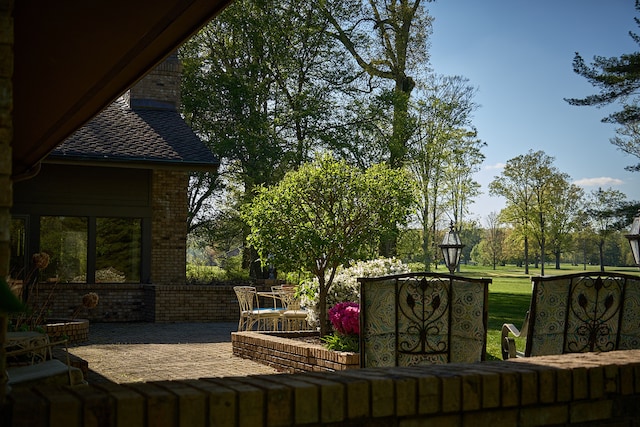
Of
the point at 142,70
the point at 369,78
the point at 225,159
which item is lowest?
the point at 142,70

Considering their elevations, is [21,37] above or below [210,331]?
above

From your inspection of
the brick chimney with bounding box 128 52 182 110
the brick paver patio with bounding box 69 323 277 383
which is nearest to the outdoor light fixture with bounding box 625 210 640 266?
A: the brick paver patio with bounding box 69 323 277 383

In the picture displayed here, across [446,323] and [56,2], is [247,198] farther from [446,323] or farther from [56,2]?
[56,2]

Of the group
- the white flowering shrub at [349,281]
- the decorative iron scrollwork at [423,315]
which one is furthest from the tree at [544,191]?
the decorative iron scrollwork at [423,315]

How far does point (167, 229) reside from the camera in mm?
16875

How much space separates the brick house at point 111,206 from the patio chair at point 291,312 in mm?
4430

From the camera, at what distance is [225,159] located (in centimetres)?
2512

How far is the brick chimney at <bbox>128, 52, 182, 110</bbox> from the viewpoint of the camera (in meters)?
18.8

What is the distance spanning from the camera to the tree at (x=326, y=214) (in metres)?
9.85

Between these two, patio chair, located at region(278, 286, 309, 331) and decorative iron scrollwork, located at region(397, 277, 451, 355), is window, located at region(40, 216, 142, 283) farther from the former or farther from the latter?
decorative iron scrollwork, located at region(397, 277, 451, 355)

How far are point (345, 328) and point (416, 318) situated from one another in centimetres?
252

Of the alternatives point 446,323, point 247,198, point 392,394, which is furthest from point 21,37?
point 247,198

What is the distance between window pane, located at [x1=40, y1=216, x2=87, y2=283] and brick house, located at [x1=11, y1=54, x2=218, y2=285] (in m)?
0.02

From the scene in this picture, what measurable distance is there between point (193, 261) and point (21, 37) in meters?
24.5
